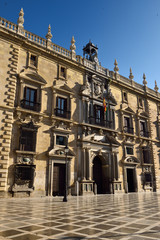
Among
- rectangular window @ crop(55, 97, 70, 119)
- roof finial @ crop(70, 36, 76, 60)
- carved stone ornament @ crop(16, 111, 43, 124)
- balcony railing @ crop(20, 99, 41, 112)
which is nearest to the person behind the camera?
carved stone ornament @ crop(16, 111, 43, 124)

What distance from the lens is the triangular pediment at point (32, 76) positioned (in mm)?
16467

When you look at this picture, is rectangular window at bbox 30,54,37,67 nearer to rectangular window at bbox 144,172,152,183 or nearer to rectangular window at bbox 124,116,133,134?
rectangular window at bbox 124,116,133,134

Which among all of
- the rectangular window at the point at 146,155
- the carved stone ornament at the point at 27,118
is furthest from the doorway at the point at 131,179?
the carved stone ornament at the point at 27,118

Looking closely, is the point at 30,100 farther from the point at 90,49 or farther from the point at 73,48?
the point at 90,49

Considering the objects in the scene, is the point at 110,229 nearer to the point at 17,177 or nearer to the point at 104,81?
the point at 17,177

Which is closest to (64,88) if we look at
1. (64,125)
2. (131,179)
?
(64,125)

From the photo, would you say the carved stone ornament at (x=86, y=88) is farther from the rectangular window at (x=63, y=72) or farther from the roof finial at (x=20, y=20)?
the roof finial at (x=20, y=20)

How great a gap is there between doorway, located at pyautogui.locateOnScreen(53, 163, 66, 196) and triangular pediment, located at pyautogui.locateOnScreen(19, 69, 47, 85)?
737cm

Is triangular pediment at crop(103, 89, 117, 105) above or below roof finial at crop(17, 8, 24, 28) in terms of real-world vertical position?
below

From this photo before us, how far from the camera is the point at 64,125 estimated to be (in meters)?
18.0

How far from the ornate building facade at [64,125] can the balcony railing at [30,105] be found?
8 cm

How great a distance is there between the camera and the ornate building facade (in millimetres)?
14898

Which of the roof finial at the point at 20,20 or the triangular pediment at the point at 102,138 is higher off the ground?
the roof finial at the point at 20,20

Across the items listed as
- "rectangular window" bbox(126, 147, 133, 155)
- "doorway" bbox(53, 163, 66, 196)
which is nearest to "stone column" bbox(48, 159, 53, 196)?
"doorway" bbox(53, 163, 66, 196)
